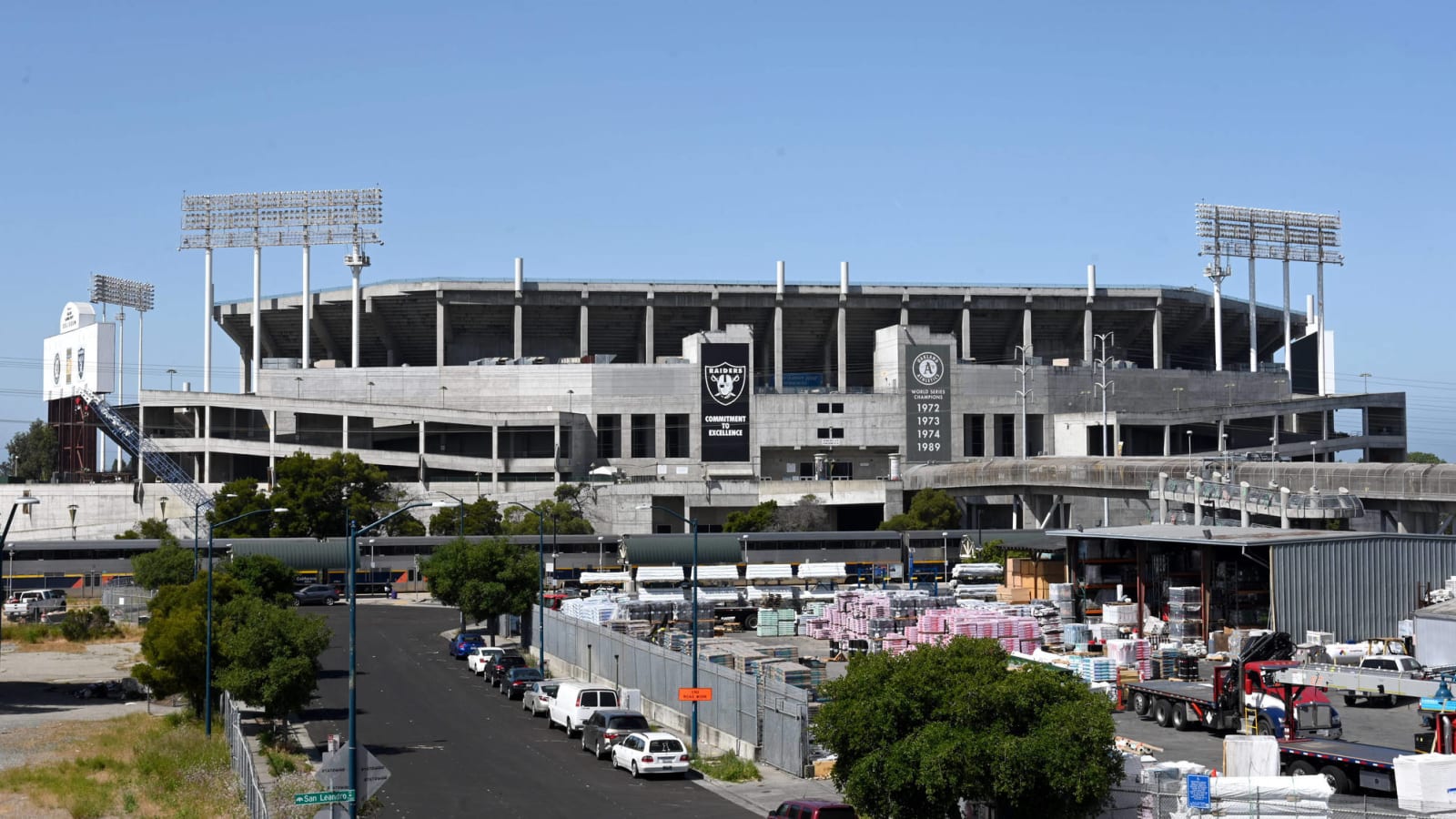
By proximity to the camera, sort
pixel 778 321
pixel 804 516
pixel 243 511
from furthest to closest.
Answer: pixel 778 321
pixel 804 516
pixel 243 511

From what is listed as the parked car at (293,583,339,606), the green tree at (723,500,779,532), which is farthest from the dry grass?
the green tree at (723,500,779,532)

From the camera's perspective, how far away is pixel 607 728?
4400cm

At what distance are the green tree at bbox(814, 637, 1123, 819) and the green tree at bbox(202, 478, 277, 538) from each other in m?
101

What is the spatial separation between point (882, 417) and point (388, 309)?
175ft

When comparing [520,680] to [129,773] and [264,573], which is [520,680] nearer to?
[129,773]

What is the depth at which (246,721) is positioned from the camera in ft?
171

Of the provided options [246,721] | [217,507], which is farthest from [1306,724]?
[217,507]

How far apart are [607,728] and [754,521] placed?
296 feet

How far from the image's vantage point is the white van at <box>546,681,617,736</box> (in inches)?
1907

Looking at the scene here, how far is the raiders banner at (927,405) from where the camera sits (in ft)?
497

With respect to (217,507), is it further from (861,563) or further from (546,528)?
(861,563)

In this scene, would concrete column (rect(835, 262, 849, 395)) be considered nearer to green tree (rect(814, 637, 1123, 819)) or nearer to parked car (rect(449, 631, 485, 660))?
parked car (rect(449, 631, 485, 660))

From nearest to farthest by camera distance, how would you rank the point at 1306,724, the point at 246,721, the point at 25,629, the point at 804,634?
1. the point at 1306,724
2. the point at 246,721
3. the point at 804,634
4. the point at 25,629

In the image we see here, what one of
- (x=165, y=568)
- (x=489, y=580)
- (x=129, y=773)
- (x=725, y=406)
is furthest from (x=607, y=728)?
(x=725, y=406)
